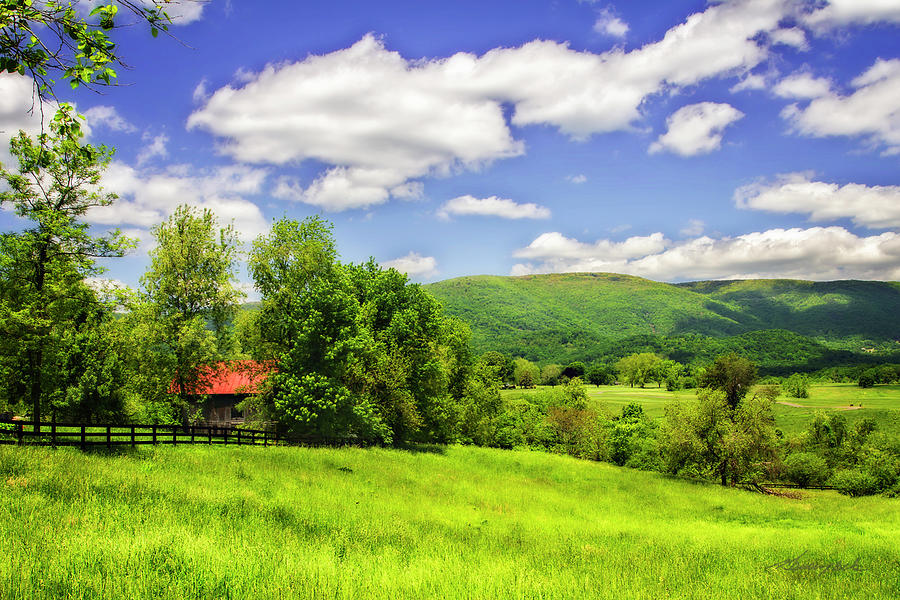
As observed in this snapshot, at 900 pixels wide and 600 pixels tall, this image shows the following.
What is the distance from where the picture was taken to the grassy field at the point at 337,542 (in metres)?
6.39

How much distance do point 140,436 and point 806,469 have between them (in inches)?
2203

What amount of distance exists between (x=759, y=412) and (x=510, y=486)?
24134 mm

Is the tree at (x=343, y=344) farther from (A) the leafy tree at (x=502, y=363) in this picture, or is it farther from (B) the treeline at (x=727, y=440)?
(A) the leafy tree at (x=502, y=363)

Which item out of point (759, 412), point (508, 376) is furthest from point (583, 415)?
point (508, 376)

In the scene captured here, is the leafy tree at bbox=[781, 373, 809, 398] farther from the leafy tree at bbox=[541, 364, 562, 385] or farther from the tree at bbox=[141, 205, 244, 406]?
the tree at bbox=[141, 205, 244, 406]

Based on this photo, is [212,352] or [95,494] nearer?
[95,494]

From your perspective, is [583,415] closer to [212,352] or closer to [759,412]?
[759,412]

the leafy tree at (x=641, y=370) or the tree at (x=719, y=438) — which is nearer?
the tree at (x=719, y=438)

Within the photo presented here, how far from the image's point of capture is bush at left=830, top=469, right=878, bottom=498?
40.9 meters

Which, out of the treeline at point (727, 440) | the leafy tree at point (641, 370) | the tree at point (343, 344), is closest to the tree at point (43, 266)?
the tree at point (343, 344)

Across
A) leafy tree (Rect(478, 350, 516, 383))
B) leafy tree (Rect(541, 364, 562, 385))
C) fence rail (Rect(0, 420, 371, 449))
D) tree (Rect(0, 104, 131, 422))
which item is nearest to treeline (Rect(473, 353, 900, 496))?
fence rail (Rect(0, 420, 371, 449))

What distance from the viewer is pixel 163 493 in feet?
39.8

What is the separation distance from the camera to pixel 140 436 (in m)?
23.0

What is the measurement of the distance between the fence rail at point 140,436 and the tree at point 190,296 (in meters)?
4.50
